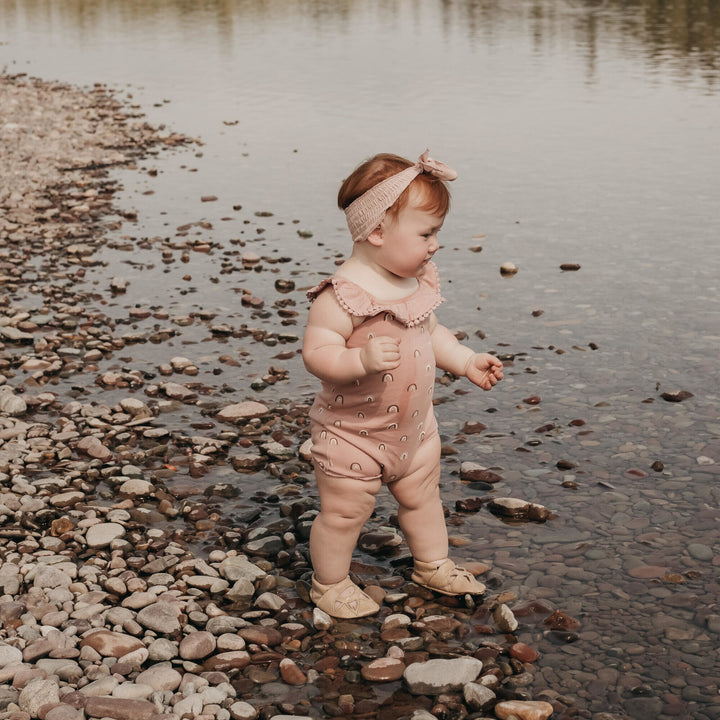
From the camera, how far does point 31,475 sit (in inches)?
280

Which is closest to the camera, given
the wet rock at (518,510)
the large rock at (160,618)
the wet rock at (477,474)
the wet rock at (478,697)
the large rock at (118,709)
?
the large rock at (118,709)

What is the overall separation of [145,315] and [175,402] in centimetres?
238

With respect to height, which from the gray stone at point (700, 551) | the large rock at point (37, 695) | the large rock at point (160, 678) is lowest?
the gray stone at point (700, 551)

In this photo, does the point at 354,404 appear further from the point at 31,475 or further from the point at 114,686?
the point at 31,475

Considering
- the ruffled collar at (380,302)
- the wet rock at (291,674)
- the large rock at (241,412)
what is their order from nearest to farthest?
1. the wet rock at (291,674)
2. the ruffled collar at (380,302)
3. the large rock at (241,412)

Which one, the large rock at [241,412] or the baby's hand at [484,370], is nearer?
the baby's hand at [484,370]

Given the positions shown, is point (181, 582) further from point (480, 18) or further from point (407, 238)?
point (480, 18)

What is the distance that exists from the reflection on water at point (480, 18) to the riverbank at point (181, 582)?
2156 cm

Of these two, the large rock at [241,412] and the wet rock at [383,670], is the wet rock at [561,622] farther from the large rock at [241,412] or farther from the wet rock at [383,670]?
the large rock at [241,412]

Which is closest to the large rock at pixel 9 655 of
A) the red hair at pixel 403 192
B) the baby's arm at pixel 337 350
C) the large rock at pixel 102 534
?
the large rock at pixel 102 534

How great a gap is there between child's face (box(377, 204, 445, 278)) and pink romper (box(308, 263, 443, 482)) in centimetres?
22

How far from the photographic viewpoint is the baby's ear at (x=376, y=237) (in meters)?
5.18

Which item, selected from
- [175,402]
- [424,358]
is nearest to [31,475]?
[175,402]

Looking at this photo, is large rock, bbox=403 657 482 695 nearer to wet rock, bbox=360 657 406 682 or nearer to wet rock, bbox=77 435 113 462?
wet rock, bbox=360 657 406 682
